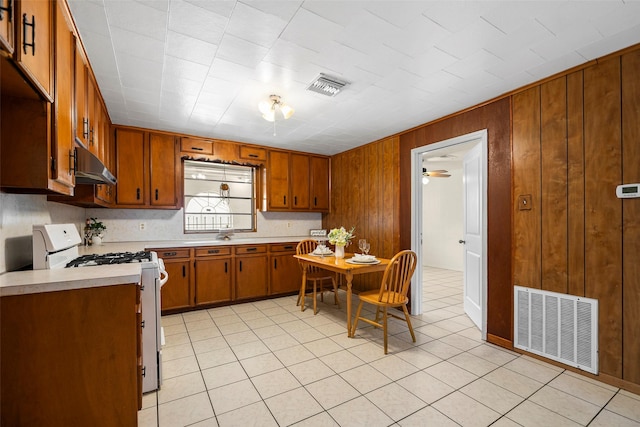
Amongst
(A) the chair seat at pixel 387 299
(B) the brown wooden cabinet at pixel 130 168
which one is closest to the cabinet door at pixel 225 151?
(B) the brown wooden cabinet at pixel 130 168

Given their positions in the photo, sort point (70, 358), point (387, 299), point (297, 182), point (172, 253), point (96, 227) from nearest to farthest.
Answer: point (70, 358) → point (387, 299) → point (96, 227) → point (172, 253) → point (297, 182)

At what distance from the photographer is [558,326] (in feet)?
7.99

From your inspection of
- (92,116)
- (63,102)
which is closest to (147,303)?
(63,102)

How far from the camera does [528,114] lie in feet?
Answer: 8.64

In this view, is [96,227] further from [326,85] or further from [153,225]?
[326,85]

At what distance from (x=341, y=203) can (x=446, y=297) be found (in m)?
2.34

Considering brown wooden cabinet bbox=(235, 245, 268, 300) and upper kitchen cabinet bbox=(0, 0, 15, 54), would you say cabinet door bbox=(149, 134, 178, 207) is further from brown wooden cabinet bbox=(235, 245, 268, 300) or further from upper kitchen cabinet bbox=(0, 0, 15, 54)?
upper kitchen cabinet bbox=(0, 0, 15, 54)

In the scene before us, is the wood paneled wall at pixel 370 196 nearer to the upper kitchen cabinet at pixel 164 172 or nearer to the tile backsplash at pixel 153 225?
the tile backsplash at pixel 153 225

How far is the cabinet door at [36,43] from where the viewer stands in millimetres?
1111

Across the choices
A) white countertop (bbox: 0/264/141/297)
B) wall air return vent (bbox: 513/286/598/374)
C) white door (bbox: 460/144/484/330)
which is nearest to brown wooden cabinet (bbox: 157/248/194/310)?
white countertop (bbox: 0/264/141/297)

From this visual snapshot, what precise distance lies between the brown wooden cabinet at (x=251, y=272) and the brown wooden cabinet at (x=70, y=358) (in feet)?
8.76

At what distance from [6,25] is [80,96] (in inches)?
47.0

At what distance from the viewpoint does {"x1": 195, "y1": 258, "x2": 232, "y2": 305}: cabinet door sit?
13.0 feet

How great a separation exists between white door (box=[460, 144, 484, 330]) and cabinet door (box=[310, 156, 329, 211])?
2.48 m
